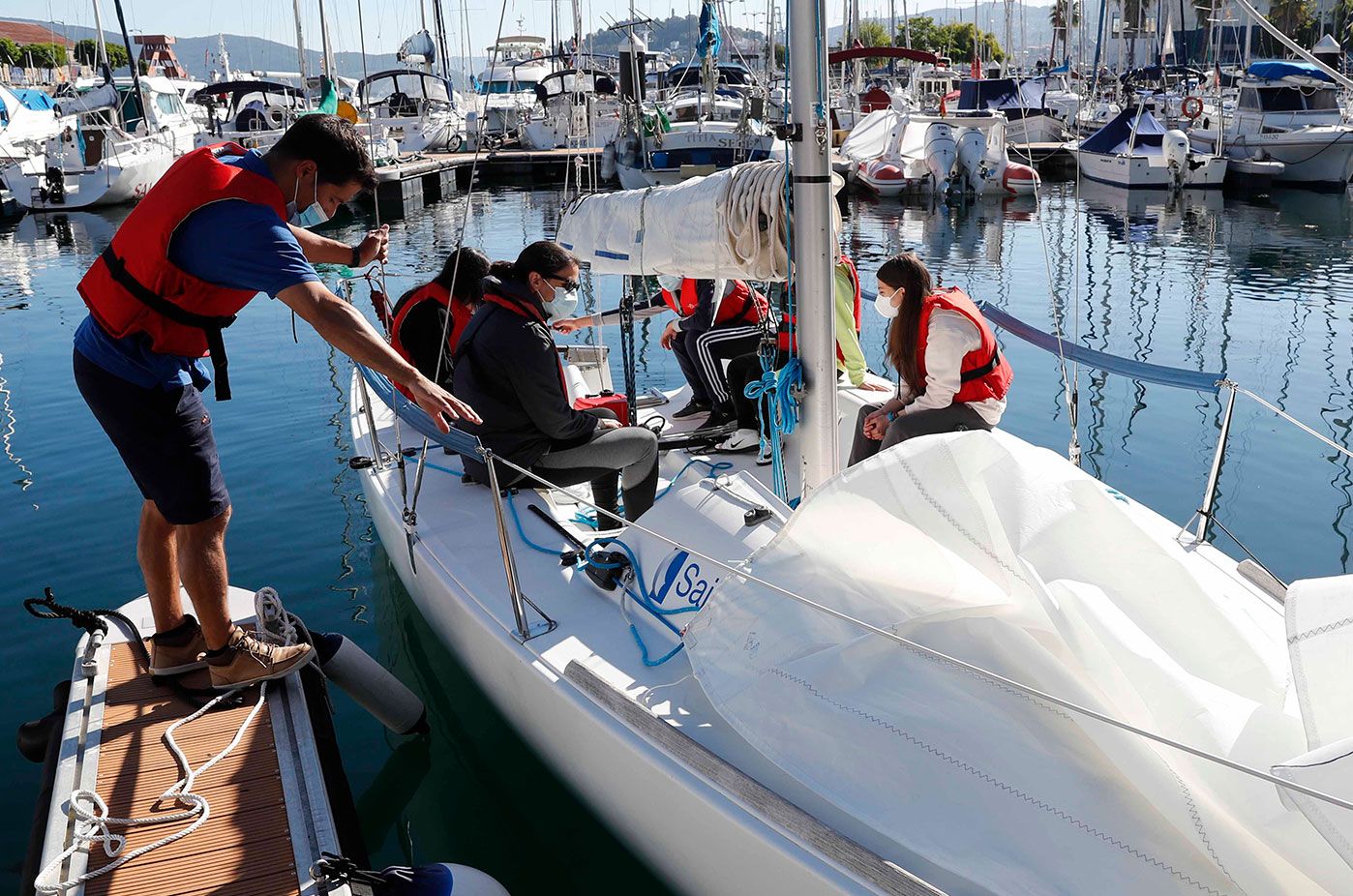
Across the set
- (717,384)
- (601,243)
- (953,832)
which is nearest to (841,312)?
(717,384)

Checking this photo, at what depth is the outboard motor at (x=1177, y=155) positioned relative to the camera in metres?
21.8

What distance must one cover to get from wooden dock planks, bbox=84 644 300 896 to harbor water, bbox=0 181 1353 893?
2.24ft

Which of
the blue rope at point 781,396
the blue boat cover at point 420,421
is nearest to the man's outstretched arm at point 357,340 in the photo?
the blue boat cover at point 420,421

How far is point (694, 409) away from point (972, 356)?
195 cm

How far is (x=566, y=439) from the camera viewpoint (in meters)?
3.90

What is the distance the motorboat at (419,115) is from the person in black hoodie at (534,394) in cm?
2736

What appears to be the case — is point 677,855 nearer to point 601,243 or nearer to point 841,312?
point 601,243

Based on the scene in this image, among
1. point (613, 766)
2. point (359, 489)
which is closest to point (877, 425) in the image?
point (613, 766)

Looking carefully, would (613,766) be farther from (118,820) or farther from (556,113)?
(556,113)

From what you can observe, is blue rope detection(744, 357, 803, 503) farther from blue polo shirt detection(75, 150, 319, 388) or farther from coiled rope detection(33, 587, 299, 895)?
coiled rope detection(33, 587, 299, 895)

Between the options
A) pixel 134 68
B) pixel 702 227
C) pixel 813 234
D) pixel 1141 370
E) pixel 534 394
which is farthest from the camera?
pixel 134 68

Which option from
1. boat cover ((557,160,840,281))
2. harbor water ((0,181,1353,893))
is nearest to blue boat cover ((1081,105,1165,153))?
harbor water ((0,181,1353,893))

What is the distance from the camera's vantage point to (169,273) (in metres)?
2.65

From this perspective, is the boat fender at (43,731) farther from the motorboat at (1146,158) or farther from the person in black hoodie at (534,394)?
the motorboat at (1146,158)
